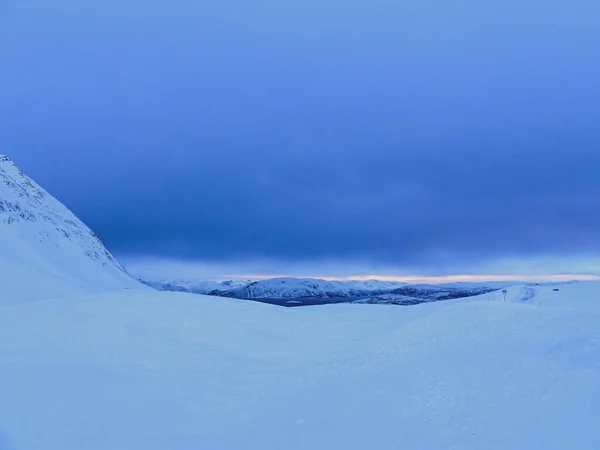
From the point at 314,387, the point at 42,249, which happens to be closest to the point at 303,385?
the point at 314,387

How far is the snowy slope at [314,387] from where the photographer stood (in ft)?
19.4

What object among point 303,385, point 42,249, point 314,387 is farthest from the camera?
point 42,249

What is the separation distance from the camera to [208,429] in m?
6.74

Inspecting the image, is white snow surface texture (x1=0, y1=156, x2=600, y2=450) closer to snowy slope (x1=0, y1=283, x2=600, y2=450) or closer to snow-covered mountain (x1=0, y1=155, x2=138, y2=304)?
snowy slope (x1=0, y1=283, x2=600, y2=450)

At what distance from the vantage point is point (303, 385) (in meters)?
7.98

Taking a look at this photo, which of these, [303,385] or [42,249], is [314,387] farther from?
[42,249]

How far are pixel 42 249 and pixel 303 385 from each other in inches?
3008

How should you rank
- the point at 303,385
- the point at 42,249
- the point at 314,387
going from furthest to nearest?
the point at 42,249, the point at 303,385, the point at 314,387

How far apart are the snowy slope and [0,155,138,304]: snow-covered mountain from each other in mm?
35498

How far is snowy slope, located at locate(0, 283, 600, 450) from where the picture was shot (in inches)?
233

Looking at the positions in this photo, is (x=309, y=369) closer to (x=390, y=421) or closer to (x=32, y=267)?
(x=390, y=421)

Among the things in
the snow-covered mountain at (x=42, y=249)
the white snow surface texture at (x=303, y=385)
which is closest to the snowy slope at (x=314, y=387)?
the white snow surface texture at (x=303, y=385)

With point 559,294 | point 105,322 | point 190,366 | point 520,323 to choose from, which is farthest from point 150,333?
point 559,294

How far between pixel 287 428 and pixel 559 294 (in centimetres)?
1999
